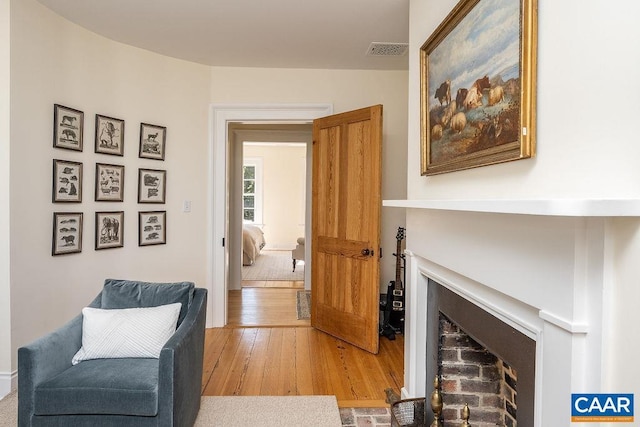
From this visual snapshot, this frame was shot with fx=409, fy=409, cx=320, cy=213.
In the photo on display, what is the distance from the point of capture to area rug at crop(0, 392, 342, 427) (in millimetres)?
2293

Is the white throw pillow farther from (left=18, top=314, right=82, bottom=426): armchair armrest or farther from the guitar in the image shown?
the guitar

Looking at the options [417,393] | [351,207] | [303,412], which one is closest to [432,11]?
[351,207]

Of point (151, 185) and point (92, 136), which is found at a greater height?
point (92, 136)

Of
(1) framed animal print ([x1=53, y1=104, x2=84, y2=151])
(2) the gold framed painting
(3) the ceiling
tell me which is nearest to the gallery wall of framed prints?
(1) framed animal print ([x1=53, y1=104, x2=84, y2=151])

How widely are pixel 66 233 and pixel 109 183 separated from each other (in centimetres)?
56

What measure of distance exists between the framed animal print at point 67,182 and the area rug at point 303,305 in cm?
245

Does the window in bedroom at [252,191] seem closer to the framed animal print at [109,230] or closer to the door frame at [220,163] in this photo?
the door frame at [220,163]

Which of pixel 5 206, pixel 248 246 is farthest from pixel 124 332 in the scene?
pixel 248 246

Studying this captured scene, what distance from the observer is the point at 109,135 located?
341 centimetres

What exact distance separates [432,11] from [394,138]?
1928 millimetres

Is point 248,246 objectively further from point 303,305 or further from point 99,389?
point 99,389

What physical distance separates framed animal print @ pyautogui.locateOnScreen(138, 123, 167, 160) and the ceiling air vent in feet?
6.64

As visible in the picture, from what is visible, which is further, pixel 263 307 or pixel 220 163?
pixel 263 307

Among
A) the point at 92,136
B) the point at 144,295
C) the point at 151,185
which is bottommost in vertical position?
the point at 144,295
